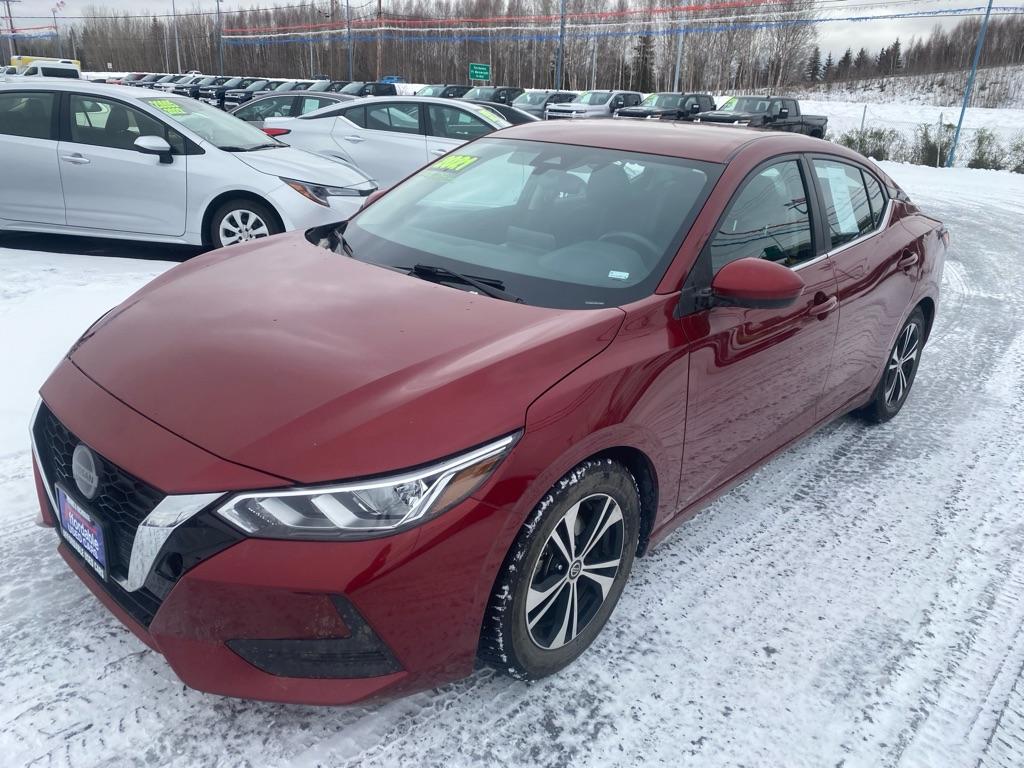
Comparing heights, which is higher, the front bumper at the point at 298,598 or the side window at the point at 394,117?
the side window at the point at 394,117

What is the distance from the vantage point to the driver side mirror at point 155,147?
6465 millimetres

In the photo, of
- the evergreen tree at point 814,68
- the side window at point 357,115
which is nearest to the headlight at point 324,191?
the side window at point 357,115

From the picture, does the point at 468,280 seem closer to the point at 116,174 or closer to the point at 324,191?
the point at 324,191

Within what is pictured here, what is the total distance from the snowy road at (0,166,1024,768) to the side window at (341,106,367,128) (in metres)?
7.08

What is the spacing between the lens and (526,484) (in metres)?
2.04

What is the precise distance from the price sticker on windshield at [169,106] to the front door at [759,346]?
18.6 feet

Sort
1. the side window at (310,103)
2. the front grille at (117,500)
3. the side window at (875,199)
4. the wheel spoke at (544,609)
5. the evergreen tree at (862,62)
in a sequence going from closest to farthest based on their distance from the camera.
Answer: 1. the front grille at (117,500)
2. the wheel spoke at (544,609)
3. the side window at (875,199)
4. the side window at (310,103)
5. the evergreen tree at (862,62)

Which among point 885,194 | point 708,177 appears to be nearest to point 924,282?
point 885,194

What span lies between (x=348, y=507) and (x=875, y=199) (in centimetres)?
344

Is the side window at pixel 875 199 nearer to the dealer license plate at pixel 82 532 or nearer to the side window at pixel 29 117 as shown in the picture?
the dealer license plate at pixel 82 532

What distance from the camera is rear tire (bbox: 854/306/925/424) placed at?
433cm

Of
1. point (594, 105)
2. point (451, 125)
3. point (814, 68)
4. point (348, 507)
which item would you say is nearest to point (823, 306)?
point (348, 507)

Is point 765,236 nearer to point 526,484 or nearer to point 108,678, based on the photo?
point 526,484

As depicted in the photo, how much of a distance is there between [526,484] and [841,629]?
144cm
